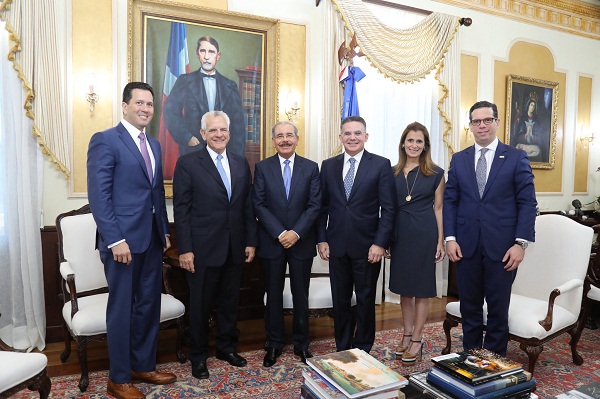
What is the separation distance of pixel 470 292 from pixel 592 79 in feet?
17.8

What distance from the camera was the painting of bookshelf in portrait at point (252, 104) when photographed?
4.32 metres

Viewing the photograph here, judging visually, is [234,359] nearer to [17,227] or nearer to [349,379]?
[349,379]

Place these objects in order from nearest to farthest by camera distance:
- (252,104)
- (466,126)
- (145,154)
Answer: (145,154)
(252,104)
(466,126)

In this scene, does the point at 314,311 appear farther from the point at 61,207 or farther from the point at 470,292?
the point at 61,207

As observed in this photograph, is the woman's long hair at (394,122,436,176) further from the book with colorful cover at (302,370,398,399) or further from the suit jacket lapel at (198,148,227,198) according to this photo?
the book with colorful cover at (302,370,398,399)

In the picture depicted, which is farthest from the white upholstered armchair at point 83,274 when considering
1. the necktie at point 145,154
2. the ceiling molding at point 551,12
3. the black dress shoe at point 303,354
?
the ceiling molding at point 551,12

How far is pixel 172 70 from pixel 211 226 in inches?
72.9

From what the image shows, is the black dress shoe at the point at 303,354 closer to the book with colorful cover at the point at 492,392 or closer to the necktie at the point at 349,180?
the necktie at the point at 349,180

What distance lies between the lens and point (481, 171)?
2934 millimetres

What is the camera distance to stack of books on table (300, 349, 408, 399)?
5.18 feet

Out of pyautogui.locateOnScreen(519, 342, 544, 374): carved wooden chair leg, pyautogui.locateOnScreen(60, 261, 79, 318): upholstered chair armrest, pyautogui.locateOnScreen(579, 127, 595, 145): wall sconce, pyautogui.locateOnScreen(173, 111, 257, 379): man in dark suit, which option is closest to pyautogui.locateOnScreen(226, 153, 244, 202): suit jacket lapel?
pyautogui.locateOnScreen(173, 111, 257, 379): man in dark suit

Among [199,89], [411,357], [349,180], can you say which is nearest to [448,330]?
[411,357]

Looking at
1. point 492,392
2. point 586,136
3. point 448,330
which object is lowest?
point 448,330

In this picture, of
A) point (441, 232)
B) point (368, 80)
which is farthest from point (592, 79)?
point (441, 232)
